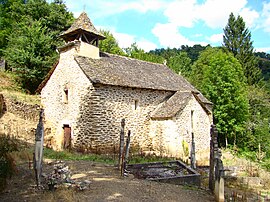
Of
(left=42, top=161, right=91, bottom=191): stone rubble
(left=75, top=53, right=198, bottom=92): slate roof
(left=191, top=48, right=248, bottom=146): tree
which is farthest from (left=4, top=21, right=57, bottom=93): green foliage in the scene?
(left=42, top=161, right=91, bottom=191): stone rubble

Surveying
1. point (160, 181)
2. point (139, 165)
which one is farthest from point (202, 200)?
point (139, 165)

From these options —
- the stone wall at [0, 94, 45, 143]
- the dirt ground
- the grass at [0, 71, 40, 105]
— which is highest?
the grass at [0, 71, 40, 105]

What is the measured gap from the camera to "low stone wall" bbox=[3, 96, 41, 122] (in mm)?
19266

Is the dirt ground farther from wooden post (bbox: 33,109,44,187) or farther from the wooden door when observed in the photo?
the wooden door

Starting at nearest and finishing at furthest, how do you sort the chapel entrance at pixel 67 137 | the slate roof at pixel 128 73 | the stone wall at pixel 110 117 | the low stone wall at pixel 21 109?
the stone wall at pixel 110 117
the slate roof at pixel 128 73
the chapel entrance at pixel 67 137
the low stone wall at pixel 21 109

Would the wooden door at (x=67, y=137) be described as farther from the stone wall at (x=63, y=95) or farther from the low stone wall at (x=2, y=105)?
the low stone wall at (x=2, y=105)

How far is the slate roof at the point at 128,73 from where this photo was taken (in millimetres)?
16062

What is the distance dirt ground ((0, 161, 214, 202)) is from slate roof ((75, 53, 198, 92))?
7.73 metres

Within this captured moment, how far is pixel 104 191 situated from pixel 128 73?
41.5 feet

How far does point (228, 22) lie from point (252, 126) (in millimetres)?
21993

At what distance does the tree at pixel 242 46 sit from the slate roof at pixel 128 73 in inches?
817

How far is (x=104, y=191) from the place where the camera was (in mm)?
6832

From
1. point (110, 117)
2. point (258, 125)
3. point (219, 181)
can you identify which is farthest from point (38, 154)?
point (258, 125)

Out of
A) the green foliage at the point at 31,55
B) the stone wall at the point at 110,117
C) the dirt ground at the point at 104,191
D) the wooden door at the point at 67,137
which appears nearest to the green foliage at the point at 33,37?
the green foliage at the point at 31,55
